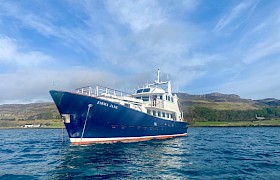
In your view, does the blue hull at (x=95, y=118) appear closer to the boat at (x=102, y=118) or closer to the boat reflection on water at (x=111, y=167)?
the boat at (x=102, y=118)

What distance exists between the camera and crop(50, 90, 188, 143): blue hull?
2309cm

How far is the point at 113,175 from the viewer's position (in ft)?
39.1

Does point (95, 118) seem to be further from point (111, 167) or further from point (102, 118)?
point (111, 167)

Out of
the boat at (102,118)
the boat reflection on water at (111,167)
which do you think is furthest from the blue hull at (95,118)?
the boat reflection on water at (111,167)

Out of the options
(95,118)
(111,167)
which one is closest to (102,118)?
(95,118)

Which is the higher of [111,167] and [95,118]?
[95,118]

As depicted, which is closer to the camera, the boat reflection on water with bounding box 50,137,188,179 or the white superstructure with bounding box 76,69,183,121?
the boat reflection on water with bounding box 50,137,188,179

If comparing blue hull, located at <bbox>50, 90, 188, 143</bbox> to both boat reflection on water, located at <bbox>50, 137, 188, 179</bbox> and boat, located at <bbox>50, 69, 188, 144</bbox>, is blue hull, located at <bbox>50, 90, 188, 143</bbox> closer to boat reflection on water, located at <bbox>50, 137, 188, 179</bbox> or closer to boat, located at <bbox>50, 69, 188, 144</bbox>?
boat, located at <bbox>50, 69, 188, 144</bbox>

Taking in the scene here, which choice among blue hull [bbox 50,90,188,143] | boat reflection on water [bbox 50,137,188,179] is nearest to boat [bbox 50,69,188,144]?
blue hull [bbox 50,90,188,143]

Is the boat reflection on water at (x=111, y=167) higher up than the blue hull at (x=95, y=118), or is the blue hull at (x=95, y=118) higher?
the blue hull at (x=95, y=118)

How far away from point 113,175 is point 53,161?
623 cm

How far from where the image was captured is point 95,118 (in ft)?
78.5

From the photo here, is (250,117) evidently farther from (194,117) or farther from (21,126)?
(21,126)

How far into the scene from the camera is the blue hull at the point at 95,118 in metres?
23.1
